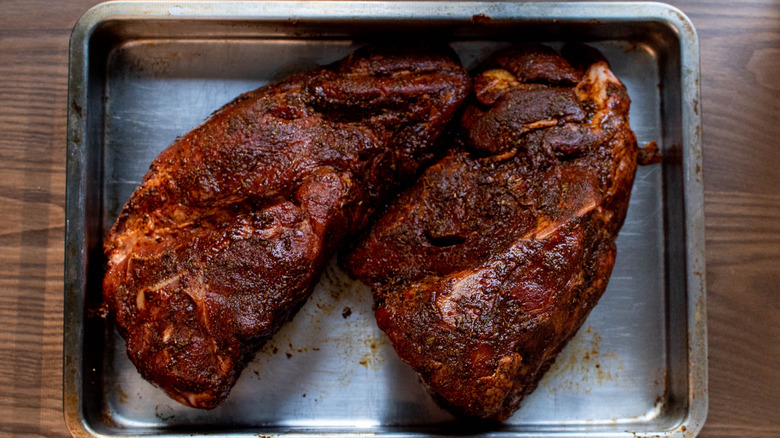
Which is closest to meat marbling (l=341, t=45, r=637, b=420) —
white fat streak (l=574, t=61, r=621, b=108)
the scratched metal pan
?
white fat streak (l=574, t=61, r=621, b=108)

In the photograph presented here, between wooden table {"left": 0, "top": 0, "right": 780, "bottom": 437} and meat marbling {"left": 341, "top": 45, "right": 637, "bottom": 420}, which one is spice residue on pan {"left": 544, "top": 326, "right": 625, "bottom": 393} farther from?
wooden table {"left": 0, "top": 0, "right": 780, "bottom": 437}

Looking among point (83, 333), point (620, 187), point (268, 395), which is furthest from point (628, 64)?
point (83, 333)

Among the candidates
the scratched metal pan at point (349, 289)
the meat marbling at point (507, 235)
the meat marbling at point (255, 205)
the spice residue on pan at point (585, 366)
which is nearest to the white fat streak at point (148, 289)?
the meat marbling at point (255, 205)

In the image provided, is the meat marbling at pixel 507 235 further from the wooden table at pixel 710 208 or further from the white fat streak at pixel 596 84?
the wooden table at pixel 710 208

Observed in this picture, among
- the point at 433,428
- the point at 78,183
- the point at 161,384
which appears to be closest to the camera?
the point at 161,384

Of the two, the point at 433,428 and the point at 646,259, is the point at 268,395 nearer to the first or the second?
the point at 433,428

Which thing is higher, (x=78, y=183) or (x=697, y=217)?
(x=697, y=217)
